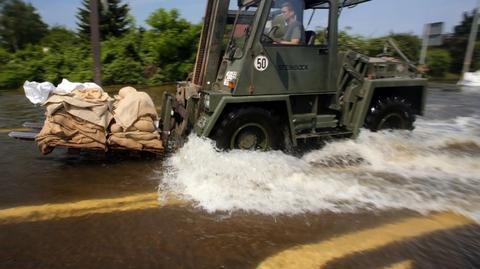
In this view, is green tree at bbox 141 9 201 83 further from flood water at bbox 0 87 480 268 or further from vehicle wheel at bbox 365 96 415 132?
vehicle wheel at bbox 365 96 415 132

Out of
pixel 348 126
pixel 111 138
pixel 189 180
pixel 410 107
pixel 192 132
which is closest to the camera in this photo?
pixel 189 180

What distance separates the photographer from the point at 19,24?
3005 cm

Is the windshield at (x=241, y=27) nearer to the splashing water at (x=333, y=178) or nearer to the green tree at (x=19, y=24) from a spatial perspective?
the splashing water at (x=333, y=178)

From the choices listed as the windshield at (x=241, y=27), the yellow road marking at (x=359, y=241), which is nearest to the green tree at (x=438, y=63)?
the windshield at (x=241, y=27)

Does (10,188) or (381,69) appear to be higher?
(381,69)

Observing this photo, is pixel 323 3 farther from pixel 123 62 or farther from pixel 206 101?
pixel 123 62

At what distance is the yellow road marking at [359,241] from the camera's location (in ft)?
10.9

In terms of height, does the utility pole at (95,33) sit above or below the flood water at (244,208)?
above

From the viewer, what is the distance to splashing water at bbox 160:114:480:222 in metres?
4.44

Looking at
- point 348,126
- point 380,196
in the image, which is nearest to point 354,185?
point 380,196

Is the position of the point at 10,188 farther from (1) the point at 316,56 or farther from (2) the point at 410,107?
(2) the point at 410,107

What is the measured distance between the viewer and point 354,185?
16.3 ft

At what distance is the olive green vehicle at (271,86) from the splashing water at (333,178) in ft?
0.86

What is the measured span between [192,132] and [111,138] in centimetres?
107
